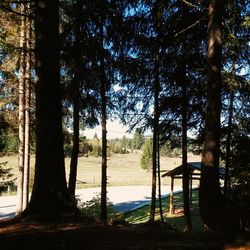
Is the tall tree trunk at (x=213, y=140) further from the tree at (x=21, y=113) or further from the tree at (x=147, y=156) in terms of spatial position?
the tree at (x=147, y=156)

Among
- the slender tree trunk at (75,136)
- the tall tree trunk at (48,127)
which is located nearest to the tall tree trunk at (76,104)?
the slender tree trunk at (75,136)

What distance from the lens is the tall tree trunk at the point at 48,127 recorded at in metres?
6.45

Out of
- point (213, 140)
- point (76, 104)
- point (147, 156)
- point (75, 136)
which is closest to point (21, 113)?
Result: point (76, 104)

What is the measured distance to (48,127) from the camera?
661 cm

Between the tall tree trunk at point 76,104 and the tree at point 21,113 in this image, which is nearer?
the tall tree trunk at point 76,104

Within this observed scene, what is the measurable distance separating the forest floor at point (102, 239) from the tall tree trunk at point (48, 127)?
2.06 feet

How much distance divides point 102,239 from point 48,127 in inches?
101

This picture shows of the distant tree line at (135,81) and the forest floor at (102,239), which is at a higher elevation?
the distant tree line at (135,81)

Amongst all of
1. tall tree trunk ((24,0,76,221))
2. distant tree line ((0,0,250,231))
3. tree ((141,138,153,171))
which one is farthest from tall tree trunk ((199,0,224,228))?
tree ((141,138,153,171))

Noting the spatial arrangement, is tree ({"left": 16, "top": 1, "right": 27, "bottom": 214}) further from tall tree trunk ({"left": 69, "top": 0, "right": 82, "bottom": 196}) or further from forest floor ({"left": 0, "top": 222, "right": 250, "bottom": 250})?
forest floor ({"left": 0, "top": 222, "right": 250, "bottom": 250})

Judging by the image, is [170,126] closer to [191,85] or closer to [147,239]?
[191,85]

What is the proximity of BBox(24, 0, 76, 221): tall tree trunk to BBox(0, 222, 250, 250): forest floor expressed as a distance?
2.06 ft

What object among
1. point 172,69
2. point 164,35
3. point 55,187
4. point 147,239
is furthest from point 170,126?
point 147,239

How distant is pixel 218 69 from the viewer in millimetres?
6934
